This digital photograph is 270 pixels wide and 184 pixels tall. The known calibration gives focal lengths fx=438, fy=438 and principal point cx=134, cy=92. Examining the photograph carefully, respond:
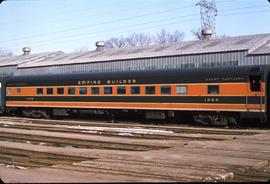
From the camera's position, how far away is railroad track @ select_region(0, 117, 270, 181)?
9.55 meters

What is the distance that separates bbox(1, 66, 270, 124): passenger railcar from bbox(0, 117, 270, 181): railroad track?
313 cm

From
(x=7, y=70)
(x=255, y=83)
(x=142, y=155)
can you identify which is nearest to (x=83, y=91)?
(x=255, y=83)

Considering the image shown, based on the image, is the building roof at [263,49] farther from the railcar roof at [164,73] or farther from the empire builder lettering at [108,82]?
the empire builder lettering at [108,82]

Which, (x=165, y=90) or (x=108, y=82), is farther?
(x=108, y=82)

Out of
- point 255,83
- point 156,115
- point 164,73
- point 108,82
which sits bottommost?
point 156,115

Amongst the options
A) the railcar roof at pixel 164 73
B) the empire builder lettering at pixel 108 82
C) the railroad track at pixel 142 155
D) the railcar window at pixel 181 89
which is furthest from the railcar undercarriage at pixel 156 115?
the railroad track at pixel 142 155

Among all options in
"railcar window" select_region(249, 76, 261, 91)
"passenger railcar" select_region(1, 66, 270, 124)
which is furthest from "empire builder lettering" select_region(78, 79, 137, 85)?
"railcar window" select_region(249, 76, 261, 91)

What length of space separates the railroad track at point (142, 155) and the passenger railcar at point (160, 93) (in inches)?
123

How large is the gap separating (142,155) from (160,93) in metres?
12.5

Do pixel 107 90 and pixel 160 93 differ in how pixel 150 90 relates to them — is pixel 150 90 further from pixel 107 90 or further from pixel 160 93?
pixel 107 90

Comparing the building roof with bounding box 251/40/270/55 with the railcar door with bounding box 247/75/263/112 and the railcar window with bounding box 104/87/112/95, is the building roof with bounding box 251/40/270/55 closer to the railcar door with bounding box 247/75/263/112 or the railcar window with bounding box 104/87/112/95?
the railcar door with bounding box 247/75/263/112

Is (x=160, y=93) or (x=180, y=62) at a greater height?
(x=180, y=62)

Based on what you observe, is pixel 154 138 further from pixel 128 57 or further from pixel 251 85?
pixel 128 57

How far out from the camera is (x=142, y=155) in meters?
12.5
